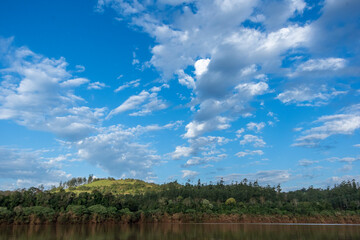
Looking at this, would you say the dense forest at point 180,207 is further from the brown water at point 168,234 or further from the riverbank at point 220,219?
the brown water at point 168,234

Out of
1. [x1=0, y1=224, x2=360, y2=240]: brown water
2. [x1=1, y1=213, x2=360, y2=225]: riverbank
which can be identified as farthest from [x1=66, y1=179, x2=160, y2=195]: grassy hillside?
[x1=0, y1=224, x2=360, y2=240]: brown water

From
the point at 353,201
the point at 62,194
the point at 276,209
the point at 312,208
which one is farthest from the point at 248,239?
the point at 353,201

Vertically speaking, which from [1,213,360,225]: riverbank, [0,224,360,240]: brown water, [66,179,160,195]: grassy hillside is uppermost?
[66,179,160,195]: grassy hillside

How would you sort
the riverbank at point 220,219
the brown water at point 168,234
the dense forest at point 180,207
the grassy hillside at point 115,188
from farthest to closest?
1. the grassy hillside at point 115,188
2. the riverbank at point 220,219
3. the dense forest at point 180,207
4. the brown water at point 168,234

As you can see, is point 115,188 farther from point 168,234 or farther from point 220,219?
point 168,234

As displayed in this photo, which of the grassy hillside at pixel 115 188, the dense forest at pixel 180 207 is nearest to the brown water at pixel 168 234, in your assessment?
the dense forest at pixel 180 207

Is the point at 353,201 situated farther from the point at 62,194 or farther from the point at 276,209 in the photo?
the point at 62,194

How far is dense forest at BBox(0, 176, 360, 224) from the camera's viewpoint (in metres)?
74.8

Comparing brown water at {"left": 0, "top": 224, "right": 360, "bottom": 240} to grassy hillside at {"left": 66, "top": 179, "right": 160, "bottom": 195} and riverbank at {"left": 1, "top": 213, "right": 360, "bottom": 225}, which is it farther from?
grassy hillside at {"left": 66, "top": 179, "right": 160, "bottom": 195}

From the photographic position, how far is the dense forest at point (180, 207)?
74.8m

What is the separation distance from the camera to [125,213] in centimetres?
8775

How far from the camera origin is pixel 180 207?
10119 centimetres

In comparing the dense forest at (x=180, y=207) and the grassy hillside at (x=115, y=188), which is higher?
the grassy hillside at (x=115, y=188)

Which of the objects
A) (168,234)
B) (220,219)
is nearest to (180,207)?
(220,219)
